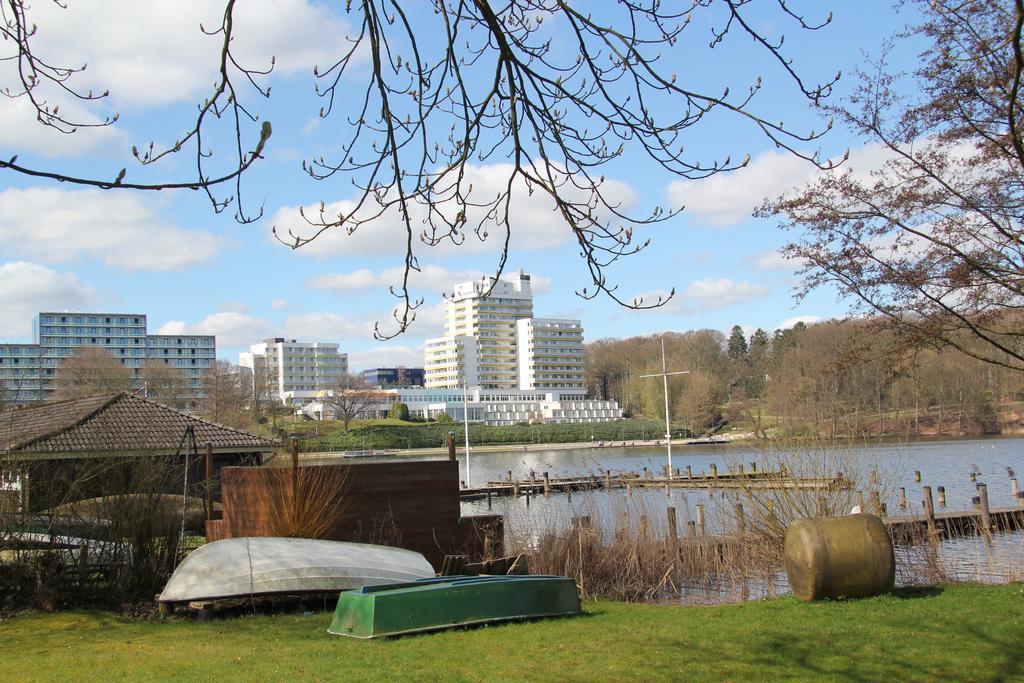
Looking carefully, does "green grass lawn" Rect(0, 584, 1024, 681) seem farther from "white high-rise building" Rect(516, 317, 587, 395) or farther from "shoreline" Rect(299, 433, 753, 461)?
"white high-rise building" Rect(516, 317, 587, 395)

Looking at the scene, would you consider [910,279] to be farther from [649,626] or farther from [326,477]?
[326,477]

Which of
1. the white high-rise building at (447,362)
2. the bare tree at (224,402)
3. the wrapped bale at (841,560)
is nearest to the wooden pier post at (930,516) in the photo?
the wrapped bale at (841,560)

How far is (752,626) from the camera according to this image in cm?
953

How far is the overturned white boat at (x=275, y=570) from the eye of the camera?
11.2m

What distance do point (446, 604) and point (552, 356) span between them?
366 ft

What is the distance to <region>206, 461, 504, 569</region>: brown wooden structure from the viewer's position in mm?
14438

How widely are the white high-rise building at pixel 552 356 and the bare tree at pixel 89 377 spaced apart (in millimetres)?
50178

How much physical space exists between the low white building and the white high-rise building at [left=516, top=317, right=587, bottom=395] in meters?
1.91

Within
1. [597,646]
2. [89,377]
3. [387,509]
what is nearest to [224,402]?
[89,377]

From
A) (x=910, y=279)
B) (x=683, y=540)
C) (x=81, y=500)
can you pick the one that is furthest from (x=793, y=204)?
(x=81, y=500)

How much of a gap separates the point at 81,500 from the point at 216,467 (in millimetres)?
11780

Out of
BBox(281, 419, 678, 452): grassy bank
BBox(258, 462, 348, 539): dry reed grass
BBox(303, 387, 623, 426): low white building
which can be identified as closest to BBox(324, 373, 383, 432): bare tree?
BBox(281, 419, 678, 452): grassy bank

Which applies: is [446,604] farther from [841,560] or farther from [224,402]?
[224,402]

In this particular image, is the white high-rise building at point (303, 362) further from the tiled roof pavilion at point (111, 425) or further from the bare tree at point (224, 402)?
the tiled roof pavilion at point (111, 425)
